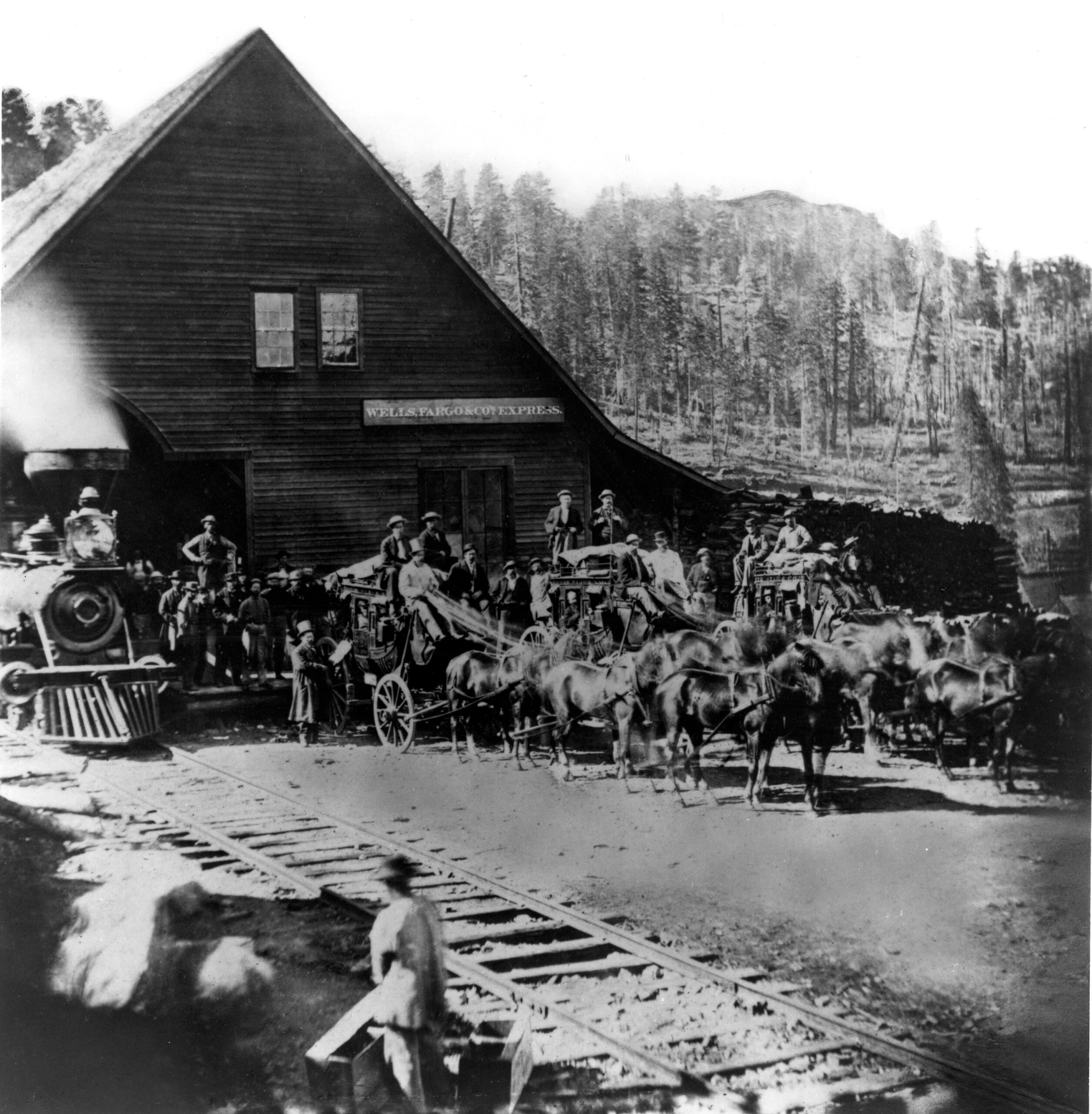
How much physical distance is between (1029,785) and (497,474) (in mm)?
3469

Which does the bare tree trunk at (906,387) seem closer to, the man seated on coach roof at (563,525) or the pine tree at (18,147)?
the man seated on coach roof at (563,525)

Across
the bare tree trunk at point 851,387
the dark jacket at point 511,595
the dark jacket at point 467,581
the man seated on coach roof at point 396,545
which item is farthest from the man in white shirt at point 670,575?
the man seated on coach roof at point 396,545

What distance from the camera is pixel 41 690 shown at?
6207 millimetres

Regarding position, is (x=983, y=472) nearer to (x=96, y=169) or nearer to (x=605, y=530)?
(x=605, y=530)

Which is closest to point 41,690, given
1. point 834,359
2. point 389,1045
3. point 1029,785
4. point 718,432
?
point 389,1045

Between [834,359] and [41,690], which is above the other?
[834,359]

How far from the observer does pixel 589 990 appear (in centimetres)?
588

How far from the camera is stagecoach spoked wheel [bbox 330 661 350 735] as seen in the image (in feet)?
21.2

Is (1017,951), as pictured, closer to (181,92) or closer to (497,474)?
(497,474)

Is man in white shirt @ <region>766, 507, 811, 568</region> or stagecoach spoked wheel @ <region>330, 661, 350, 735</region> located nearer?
stagecoach spoked wheel @ <region>330, 661, 350, 735</region>

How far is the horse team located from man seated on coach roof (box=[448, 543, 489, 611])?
0.28 metres

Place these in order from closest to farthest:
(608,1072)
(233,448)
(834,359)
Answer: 1. (608,1072)
2. (233,448)
3. (834,359)

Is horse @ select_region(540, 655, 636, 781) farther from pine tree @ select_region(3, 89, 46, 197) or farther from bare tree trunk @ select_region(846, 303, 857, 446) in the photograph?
pine tree @ select_region(3, 89, 46, 197)

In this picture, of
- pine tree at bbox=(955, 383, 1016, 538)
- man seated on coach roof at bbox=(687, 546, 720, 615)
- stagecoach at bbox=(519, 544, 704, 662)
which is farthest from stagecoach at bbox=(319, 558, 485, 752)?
pine tree at bbox=(955, 383, 1016, 538)
